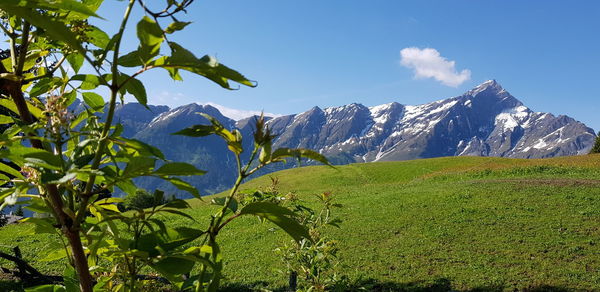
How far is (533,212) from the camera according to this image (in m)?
15.8

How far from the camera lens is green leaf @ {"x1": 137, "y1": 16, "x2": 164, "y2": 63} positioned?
2.01 feet

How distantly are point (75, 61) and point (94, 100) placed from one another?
12 centimetres

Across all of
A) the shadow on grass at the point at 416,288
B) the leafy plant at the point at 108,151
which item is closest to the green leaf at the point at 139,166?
the leafy plant at the point at 108,151

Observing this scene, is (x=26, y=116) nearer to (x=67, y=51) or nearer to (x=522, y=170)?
(x=67, y=51)

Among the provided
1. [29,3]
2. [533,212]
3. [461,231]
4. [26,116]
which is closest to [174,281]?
[26,116]

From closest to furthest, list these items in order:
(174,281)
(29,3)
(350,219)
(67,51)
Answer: (29,3), (174,281), (67,51), (350,219)

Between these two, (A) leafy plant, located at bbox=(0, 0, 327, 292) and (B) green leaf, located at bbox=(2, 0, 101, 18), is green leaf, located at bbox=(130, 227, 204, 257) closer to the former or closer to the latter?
(A) leafy plant, located at bbox=(0, 0, 327, 292)

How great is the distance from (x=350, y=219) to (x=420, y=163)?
24.4 meters

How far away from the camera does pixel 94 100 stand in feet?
3.47

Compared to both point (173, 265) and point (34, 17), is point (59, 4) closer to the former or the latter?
point (34, 17)

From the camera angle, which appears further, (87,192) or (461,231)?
(461,231)

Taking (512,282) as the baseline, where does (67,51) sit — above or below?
above

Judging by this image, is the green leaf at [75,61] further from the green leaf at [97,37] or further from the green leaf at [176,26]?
the green leaf at [176,26]

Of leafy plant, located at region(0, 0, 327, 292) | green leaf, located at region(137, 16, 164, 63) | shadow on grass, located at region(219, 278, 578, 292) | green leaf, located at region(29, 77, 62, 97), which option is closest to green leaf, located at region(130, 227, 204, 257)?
leafy plant, located at region(0, 0, 327, 292)
